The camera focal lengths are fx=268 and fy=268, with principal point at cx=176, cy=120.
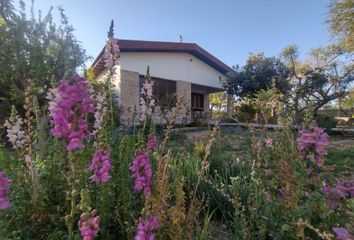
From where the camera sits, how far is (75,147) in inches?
49.2

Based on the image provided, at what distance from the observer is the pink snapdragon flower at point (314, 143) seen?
64.9 inches

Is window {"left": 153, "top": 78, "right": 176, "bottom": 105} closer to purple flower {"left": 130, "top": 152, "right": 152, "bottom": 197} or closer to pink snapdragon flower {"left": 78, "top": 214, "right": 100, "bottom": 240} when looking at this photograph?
purple flower {"left": 130, "top": 152, "right": 152, "bottom": 197}

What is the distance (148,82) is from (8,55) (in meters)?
4.78

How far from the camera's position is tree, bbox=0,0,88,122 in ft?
19.9

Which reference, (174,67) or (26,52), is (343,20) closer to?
(174,67)

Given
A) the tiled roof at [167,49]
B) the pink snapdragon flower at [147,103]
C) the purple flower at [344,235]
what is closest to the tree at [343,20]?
the tiled roof at [167,49]

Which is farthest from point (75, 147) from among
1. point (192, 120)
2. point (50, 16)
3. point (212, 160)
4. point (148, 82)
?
point (192, 120)

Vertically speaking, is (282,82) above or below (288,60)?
below

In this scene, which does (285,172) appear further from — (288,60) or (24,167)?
(288,60)

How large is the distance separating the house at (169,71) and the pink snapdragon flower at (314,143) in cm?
718

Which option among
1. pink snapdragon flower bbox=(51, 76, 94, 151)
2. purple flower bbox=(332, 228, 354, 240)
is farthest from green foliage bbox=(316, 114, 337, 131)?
pink snapdragon flower bbox=(51, 76, 94, 151)

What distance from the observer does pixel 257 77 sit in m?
14.3

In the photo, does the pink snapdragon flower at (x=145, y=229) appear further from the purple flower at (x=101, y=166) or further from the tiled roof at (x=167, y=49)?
the tiled roof at (x=167, y=49)

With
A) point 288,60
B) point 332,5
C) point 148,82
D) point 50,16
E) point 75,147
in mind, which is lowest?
point 75,147
